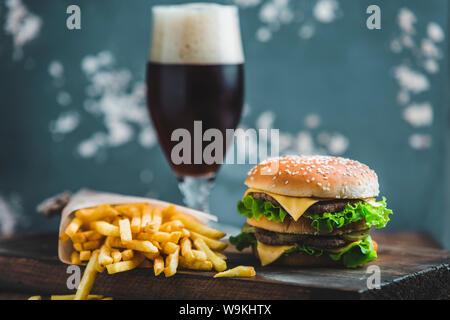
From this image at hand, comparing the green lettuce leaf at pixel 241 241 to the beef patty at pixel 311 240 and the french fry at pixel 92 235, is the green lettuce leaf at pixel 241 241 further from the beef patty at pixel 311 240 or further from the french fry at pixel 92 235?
the french fry at pixel 92 235

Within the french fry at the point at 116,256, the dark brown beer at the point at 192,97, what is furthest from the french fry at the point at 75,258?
the dark brown beer at the point at 192,97

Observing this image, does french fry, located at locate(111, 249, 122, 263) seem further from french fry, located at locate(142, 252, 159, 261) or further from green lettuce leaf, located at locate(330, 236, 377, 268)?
green lettuce leaf, located at locate(330, 236, 377, 268)

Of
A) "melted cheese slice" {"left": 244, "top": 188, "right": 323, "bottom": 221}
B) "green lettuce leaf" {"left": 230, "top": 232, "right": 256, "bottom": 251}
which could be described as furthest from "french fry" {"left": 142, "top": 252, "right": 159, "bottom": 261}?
"melted cheese slice" {"left": 244, "top": 188, "right": 323, "bottom": 221}

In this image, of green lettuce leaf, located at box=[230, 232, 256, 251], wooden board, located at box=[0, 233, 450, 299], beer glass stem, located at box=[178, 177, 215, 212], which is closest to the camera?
wooden board, located at box=[0, 233, 450, 299]

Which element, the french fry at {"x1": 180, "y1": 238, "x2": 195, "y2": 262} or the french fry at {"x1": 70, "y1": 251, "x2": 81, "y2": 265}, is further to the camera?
the french fry at {"x1": 70, "y1": 251, "x2": 81, "y2": 265}

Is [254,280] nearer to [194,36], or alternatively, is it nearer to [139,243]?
[139,243]
